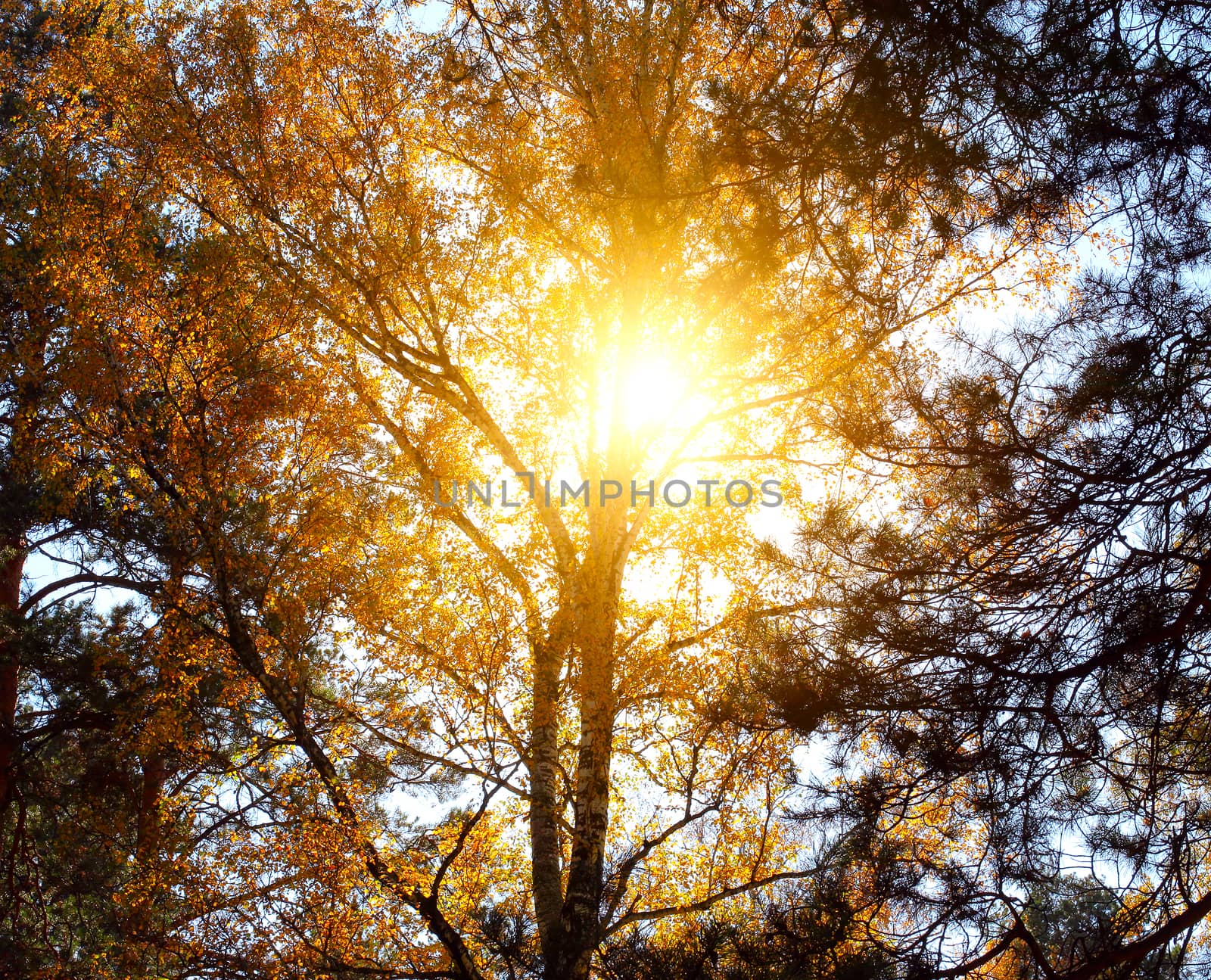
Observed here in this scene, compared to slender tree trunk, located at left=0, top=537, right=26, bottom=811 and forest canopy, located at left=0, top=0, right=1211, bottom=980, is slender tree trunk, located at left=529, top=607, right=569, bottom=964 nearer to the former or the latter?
forest canopy, located at left=0, top=0, right=1211, bottom=980

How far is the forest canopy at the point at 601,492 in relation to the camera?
3635 millimetres

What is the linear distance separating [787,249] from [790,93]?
0.75 meters

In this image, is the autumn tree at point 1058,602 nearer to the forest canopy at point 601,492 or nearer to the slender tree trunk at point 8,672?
the forest canopy at point 601,492

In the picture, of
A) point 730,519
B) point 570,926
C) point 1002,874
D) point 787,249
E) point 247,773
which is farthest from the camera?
point 247,773

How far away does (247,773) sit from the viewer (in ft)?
28.4

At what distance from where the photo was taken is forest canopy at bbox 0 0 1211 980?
11.9 feet

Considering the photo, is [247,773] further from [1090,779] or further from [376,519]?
[1090,779]

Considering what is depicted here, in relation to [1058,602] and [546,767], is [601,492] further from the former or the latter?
[1058,602]

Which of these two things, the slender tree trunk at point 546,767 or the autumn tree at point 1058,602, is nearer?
the autumn tree at point 1058,602

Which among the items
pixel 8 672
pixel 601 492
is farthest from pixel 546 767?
pixel 8 672

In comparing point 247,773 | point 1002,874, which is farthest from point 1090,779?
point 247,773

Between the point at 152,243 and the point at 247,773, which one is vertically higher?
the point at 152,243

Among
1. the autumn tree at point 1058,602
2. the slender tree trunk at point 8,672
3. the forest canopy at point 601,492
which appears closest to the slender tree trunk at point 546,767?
the forest canopy at point 601,492

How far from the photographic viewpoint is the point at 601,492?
25.5 ft
